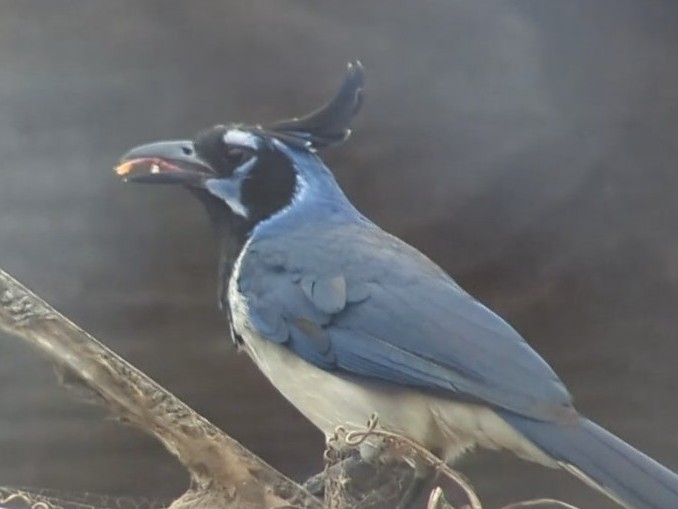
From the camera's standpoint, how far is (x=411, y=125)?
1352 mm

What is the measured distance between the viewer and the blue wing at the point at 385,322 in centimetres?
113

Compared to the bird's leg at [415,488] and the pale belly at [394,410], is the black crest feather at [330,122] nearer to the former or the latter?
the pale belly at [394,410]

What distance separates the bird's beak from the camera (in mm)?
1259

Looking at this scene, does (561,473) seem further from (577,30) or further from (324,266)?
(577,30)

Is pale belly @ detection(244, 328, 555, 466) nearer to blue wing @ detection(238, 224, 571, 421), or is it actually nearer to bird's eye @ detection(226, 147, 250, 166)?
blue wing @ detection(238, 224, 571, 421)

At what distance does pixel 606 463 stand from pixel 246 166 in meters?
0.50

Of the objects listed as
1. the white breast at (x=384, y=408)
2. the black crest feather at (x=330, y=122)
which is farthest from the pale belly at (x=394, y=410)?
the black crest feather at (x=330, y=122)

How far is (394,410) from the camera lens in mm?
1153

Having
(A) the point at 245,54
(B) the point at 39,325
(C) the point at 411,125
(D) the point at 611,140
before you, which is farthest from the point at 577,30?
(B) the point at 39,325

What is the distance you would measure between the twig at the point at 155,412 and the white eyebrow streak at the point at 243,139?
27 cm

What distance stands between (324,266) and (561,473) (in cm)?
37

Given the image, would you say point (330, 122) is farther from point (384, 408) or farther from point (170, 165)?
point (384, 408)

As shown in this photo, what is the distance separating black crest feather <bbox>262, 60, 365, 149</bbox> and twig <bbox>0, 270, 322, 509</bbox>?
321mm

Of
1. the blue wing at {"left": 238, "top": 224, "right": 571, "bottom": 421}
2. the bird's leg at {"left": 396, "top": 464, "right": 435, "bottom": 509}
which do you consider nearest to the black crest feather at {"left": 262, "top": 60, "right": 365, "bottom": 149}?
the blue wing at {"left": 238, "top": 224, "right": 571, "bottom": 421}
